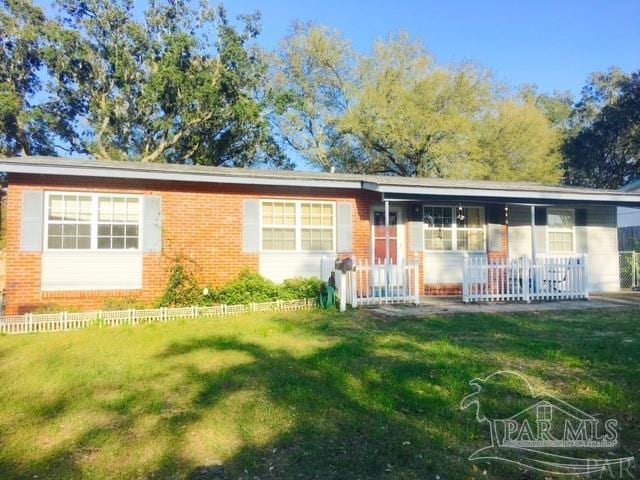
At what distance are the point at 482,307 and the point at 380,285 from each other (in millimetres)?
2242

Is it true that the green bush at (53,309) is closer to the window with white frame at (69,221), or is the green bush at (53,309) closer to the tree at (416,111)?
the window with white frame at (69,221)

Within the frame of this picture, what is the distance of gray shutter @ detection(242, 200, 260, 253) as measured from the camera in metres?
11.0

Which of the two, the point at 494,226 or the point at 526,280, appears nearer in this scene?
the point at 526,280

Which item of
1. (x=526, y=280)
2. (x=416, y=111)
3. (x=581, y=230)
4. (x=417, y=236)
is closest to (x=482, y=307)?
(x=526, y=280)

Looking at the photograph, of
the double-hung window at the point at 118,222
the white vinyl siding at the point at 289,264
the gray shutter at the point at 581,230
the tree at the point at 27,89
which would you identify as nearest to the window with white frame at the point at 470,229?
the gray shutter at the point at 581,230

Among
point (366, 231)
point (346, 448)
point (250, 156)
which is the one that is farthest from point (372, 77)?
point (346, 448)

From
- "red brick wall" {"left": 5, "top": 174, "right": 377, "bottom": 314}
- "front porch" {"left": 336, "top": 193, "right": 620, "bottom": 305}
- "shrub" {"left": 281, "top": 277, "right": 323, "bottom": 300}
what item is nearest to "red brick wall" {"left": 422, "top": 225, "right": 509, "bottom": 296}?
"front porch" {"left": 336, "top": 193, "right": 620, "bottom": 305}

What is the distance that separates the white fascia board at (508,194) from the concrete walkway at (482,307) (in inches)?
108

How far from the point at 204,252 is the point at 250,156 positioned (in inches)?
640

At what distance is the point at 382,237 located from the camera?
12.6 metres

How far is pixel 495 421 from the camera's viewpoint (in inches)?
145

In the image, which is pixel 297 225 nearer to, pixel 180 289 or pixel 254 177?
pixel 254 177

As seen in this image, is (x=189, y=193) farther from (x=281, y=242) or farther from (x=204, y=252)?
(x=281, y=242)

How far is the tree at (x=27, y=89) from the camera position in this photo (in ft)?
70.4
